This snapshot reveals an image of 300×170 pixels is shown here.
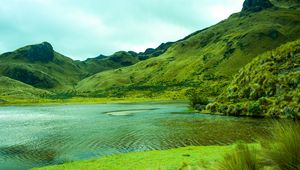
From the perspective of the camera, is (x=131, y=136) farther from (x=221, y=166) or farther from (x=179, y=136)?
(x=221, y=166)

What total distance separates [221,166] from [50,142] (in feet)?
152

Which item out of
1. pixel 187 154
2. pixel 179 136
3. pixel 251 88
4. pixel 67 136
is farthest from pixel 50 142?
pixel 251 88

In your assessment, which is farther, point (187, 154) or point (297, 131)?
point (187, 154)

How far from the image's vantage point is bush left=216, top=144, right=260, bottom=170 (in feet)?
25.0

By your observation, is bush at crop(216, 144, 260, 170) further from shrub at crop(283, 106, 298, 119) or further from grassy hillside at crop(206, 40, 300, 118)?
shrub at crop(283, 106, 298, 119)

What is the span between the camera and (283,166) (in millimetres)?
7586

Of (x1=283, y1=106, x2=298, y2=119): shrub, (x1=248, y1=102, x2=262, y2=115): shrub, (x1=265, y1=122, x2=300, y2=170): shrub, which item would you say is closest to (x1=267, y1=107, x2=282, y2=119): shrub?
(x1=283, y1=106, x2=298, y2=119): shrub

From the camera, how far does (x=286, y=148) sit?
24.4ft

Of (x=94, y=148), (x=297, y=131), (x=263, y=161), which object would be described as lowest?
(x=94, y=148)

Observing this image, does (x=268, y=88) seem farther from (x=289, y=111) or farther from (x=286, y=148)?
(x=286, y=148)

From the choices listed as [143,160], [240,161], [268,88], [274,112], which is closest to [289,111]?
[274,112]

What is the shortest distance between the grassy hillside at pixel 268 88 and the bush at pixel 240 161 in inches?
2536

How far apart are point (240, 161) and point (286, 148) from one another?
3.63ft

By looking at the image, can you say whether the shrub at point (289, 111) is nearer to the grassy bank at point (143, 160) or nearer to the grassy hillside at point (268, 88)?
the grassy hillside at point (268, 88)
